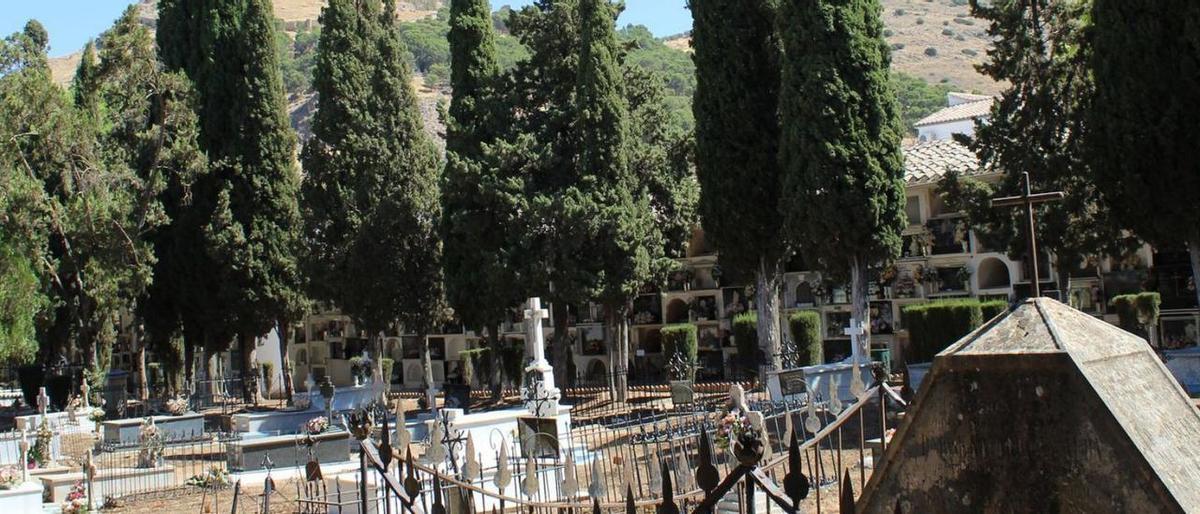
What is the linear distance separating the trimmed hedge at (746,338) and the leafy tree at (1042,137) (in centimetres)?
924

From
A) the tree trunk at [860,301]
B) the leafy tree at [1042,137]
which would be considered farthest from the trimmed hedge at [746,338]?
the tree trunk at [860,301]

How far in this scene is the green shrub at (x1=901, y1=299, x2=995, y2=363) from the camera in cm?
2666

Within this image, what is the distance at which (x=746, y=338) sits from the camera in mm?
33125

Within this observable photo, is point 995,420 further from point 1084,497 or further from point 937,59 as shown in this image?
point 937,59

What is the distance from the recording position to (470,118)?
99.8 feet

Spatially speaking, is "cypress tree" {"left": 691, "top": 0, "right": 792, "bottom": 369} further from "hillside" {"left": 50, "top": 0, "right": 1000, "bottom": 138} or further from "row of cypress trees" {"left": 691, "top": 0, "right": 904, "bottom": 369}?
"hillside" {"left": 50, "top": 0, "right": 1000, "bottom": 138}

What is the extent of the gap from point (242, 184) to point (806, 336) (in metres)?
17.7

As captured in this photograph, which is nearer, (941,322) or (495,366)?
(941,322)

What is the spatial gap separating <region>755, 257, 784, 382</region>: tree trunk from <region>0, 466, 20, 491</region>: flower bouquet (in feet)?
50.4

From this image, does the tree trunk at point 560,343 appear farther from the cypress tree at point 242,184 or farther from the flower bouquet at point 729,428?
the flower bouquet at point 729,428

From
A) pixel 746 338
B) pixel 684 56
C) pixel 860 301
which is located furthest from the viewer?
pixel 684 56

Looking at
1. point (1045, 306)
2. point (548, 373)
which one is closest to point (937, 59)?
point (548, 373)

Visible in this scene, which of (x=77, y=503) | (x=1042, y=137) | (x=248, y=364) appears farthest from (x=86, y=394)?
(x=1042, y=137)

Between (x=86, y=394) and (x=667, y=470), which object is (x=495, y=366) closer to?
(x=86, y=394)
